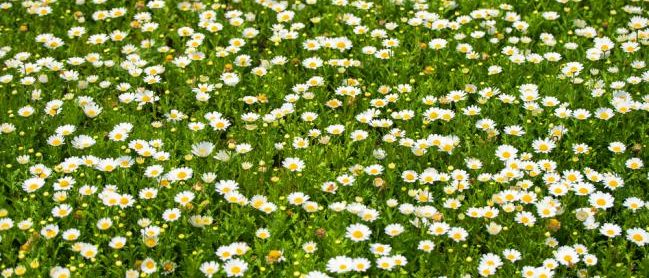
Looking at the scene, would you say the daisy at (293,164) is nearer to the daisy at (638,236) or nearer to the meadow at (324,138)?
the meadow at (324,138)

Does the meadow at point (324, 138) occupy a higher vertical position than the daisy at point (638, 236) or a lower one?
lower

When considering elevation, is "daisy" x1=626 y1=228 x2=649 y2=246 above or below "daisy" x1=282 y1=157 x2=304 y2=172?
above

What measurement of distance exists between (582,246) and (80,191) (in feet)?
7.83

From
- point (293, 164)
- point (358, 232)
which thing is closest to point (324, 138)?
point (293, 164)

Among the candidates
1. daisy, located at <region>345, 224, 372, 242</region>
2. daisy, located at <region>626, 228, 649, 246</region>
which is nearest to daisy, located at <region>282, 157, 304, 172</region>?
daisy, located at <region>345, 224, 372, 242</region>

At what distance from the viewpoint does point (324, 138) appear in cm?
514

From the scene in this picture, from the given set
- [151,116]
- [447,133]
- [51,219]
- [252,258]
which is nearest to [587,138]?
[447,133]

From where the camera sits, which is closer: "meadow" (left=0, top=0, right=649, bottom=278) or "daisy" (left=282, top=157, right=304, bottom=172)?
"meadow" (left=0, top=0, right=649, bottom=278)

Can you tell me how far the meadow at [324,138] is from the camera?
443 cm

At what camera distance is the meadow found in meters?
4.43

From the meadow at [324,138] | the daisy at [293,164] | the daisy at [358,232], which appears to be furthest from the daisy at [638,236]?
the daisy at [293,164]

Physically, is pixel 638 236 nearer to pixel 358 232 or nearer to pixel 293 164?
pixel 358 232

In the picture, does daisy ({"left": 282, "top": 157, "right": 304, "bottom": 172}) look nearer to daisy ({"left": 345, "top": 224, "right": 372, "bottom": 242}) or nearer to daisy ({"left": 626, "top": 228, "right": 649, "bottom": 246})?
daisy ({"left": 345, "top": 224, "right": 372, "bottom": 242})

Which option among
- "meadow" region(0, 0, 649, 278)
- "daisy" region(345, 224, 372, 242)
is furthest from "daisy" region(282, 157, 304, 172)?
"daisy" region(345, 224, 372, 242)
